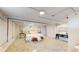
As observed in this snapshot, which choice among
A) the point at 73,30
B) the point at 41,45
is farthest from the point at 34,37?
the point at 73,30

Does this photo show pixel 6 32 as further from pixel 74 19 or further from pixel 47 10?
pixel 74 19

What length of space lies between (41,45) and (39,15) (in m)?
0.46

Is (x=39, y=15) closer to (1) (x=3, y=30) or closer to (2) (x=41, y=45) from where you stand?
(2) (x=41, y=45)

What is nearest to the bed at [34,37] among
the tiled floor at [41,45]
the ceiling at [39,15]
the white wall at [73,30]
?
the tiled floor at [41,45]

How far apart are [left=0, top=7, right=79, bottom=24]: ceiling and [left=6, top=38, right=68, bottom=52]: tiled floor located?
33cm

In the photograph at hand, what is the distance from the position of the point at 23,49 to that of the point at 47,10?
0.62 metres

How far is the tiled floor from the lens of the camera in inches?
43.9

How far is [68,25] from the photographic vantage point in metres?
1.16

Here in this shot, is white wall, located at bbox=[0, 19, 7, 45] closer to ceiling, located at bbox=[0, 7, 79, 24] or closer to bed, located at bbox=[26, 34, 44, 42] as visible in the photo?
ceiling, located at bbox=[0, 7, 79, 24]

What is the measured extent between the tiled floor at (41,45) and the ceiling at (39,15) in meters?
0.33

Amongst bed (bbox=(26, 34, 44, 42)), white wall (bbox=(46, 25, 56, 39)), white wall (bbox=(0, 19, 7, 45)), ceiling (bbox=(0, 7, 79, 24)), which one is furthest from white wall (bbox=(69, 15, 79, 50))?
white wall (bbox=(0, 19, 7, 45))
